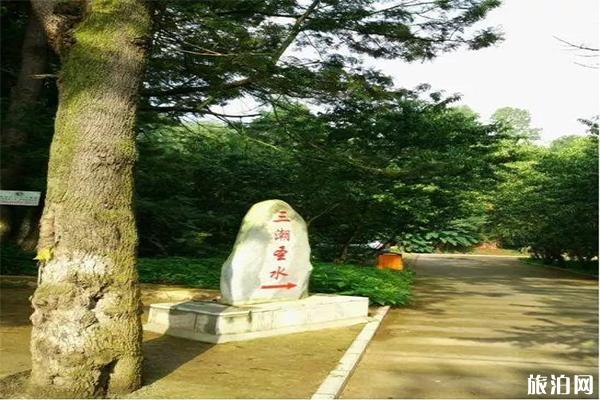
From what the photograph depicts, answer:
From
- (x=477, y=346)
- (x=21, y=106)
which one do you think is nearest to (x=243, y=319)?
(x=477, y=346)

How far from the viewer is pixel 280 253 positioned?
8.17 meters

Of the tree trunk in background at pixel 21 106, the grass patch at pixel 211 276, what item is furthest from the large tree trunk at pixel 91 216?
the tree trunk in background at pixel 21 106

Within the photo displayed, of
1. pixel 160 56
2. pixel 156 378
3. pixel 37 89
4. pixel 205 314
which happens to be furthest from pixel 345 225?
pixel 156 378

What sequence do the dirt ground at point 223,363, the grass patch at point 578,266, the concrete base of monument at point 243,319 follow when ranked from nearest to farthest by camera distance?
the dirt ground at point 223,363 → the concrete base of monument at point 243,319 → the grass patch at point 578,266

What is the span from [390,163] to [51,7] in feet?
28.1

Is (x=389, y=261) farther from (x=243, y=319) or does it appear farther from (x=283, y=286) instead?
(x=243, y=319)

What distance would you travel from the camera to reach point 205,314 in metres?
7.02

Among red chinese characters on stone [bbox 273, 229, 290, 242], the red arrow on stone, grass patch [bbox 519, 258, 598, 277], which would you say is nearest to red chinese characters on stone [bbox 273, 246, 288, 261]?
red chinese characters on stone [bbox 273, 229, 290, 242]

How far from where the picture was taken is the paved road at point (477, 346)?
5312 mm

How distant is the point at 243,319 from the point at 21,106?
764cm

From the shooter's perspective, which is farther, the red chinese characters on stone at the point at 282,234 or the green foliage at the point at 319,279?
the green foliage at the point at 319,279

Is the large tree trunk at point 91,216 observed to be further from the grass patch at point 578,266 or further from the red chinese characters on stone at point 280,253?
the grass patch at point 578,266

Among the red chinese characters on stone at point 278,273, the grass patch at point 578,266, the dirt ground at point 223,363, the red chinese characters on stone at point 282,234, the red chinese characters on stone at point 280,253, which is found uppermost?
the red chinese characters on stone at point 282,234

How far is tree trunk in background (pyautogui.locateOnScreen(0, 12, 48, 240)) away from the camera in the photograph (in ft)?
37.9
